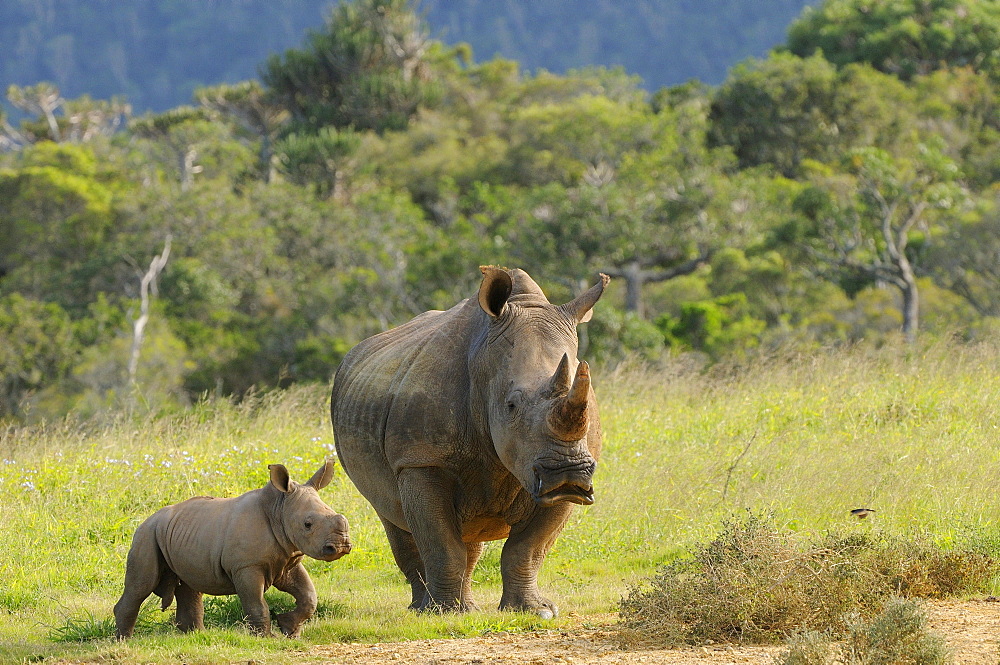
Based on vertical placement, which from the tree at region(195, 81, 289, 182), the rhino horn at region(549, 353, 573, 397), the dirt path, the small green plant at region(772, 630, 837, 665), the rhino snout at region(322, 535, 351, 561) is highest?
the tree at region(195, 81, 289, 182)

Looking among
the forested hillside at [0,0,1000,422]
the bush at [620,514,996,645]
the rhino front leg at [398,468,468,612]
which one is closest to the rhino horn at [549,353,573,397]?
the bush at [620,514,996,645]

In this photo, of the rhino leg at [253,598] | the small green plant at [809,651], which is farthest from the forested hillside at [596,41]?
the small green plant at [809,651]

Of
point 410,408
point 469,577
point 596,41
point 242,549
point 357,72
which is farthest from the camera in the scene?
point 596,41

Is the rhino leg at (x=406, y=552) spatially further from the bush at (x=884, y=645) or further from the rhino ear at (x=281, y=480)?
the bush at (x=884, y=645)

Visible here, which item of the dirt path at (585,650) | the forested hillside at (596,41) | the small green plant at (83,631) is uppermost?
the forested hillside at (596,41)

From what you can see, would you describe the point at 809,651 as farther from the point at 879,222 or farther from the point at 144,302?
the point at 144,302

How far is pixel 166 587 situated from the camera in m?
7.12

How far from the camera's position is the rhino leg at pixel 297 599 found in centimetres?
677

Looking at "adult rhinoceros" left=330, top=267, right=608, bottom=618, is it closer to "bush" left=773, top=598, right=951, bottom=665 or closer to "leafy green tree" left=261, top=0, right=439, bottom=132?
"bush" left=773, top=598, right=951, bottom=665

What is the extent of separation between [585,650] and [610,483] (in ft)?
15.7

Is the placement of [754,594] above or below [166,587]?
below

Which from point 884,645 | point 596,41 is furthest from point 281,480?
point 596,41

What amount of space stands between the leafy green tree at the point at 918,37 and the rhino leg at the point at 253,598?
145 ft

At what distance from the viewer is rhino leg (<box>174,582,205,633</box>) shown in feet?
23.2
